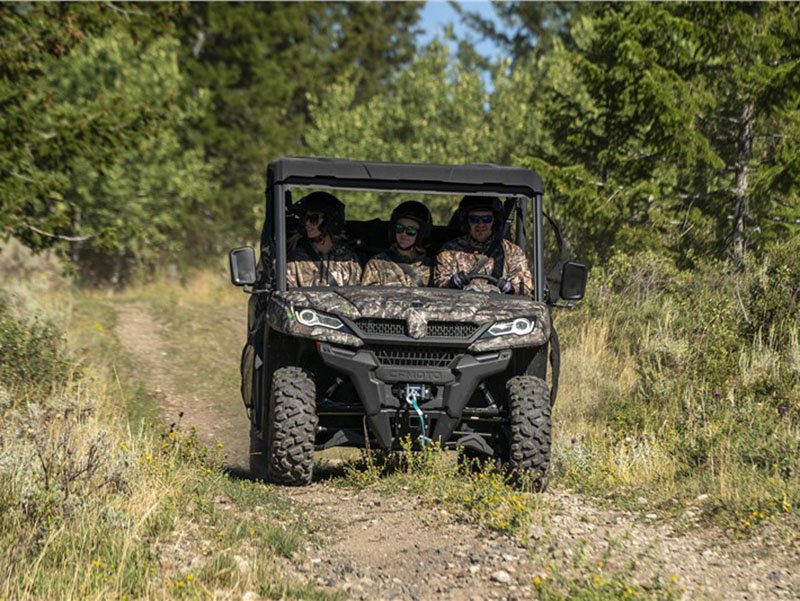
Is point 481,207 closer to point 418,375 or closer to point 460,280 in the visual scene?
point 460,280

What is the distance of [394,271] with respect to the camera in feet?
32.2

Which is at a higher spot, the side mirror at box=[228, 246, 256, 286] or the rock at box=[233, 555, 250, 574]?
the side mirror at box=[228, 246, 256, 286]

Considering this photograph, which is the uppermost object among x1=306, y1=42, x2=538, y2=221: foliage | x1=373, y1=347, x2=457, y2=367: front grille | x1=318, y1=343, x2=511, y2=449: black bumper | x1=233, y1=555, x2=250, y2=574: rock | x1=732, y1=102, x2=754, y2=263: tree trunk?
x1=306, y1=42, x2=538, y2=221: foliage

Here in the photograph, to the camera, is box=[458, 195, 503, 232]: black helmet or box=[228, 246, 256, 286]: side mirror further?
box=[458, 195, 503, 232]: black helmet

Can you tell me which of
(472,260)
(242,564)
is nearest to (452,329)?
(472,260)

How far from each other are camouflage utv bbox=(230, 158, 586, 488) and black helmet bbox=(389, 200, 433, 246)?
71 centimetres

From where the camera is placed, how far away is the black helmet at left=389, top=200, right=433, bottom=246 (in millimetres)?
9781

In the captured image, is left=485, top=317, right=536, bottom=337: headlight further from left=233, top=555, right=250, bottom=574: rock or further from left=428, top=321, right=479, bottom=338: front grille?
left=233, top=555, right=250, bottom=574: rock

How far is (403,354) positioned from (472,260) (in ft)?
5.08

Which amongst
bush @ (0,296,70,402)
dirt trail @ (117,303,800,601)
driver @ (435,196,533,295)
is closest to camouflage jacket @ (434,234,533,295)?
driver @ (435,196,533,295)

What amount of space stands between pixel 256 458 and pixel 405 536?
2.67 meters

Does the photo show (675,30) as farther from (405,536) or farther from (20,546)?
(20,546)

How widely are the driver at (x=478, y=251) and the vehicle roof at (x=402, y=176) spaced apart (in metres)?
0.62

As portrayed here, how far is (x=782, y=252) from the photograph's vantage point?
43.2 ft
